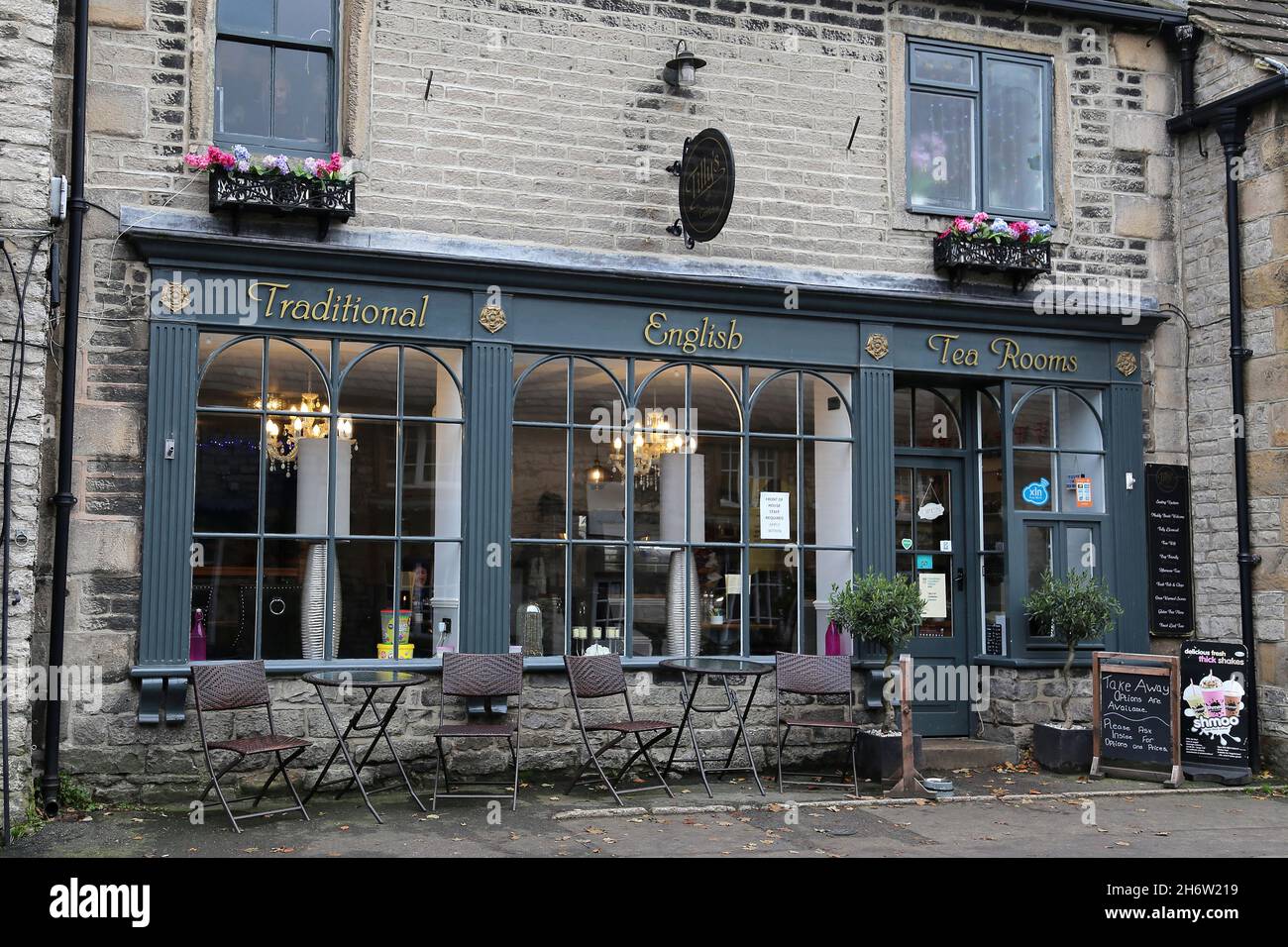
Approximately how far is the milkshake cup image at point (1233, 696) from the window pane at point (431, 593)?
5.68m

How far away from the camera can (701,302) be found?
33.1ft

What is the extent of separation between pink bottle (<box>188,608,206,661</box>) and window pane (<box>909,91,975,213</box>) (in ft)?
20.5

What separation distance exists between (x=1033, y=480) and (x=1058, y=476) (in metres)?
0.22

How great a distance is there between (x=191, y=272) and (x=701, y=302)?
3620 mm

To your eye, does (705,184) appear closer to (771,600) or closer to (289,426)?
(771,600)

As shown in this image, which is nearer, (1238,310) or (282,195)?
(282,195)

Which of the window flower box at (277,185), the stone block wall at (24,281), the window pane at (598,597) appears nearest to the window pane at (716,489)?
the window pane at (598,597)

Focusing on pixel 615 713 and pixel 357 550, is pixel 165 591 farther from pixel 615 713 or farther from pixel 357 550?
pixel 615 713

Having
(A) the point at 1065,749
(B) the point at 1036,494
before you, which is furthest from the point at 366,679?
(B) the point at 1036,494

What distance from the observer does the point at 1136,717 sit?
10.1m

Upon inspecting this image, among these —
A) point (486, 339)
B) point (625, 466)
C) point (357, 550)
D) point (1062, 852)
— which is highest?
point (486, 339)

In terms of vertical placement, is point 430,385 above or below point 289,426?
above

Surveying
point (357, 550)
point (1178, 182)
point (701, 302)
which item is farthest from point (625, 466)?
point (1178, 182)

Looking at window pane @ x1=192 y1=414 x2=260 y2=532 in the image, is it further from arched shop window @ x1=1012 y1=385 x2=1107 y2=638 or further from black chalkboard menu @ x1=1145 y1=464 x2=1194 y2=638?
black chalkboard menu @ x1=1145 y1=464 x2=1194 y2=638
